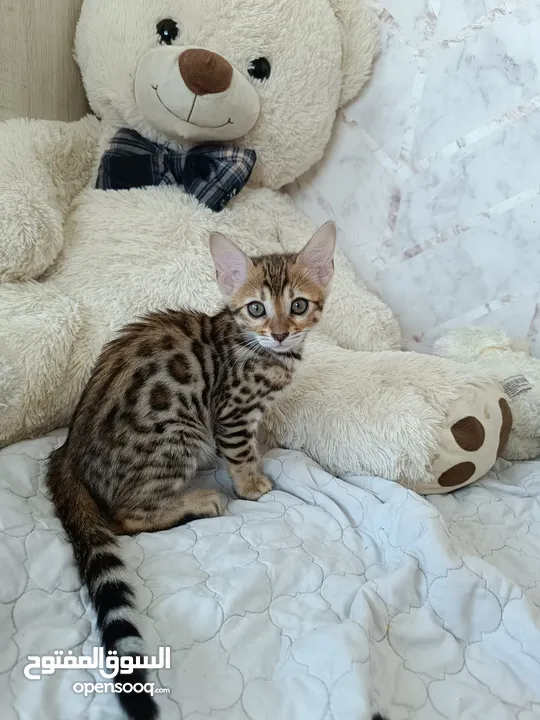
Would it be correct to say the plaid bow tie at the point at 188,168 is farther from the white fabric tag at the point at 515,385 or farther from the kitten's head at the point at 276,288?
the white fabric tag at the point at 515,385

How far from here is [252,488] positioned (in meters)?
1.13

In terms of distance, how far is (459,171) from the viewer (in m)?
1.49

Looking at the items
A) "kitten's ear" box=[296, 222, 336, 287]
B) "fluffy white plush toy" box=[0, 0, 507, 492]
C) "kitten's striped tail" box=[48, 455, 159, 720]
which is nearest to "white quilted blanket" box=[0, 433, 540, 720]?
"kitten's striped tail" box=[48, 455, 159, 720]

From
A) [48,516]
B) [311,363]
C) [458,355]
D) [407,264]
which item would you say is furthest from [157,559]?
[407,264]

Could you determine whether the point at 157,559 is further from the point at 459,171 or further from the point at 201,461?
the point at 459,171

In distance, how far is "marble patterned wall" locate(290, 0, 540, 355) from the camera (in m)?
1.39

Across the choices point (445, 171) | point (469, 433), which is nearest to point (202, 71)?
point (445, 171)

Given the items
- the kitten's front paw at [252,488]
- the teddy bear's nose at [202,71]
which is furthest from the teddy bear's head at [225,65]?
the kitten's front paw at [252,488]

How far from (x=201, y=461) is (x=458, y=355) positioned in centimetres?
75

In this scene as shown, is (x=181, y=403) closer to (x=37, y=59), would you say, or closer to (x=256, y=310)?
(x=256, y=310)

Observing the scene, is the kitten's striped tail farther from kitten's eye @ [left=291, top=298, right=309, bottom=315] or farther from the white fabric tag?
the white fabric tag

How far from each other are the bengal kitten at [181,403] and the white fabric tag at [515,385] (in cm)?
55

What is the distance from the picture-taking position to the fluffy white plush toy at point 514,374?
1.39 metres

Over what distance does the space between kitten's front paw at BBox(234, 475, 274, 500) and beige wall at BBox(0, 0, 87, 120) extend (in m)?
1.00
